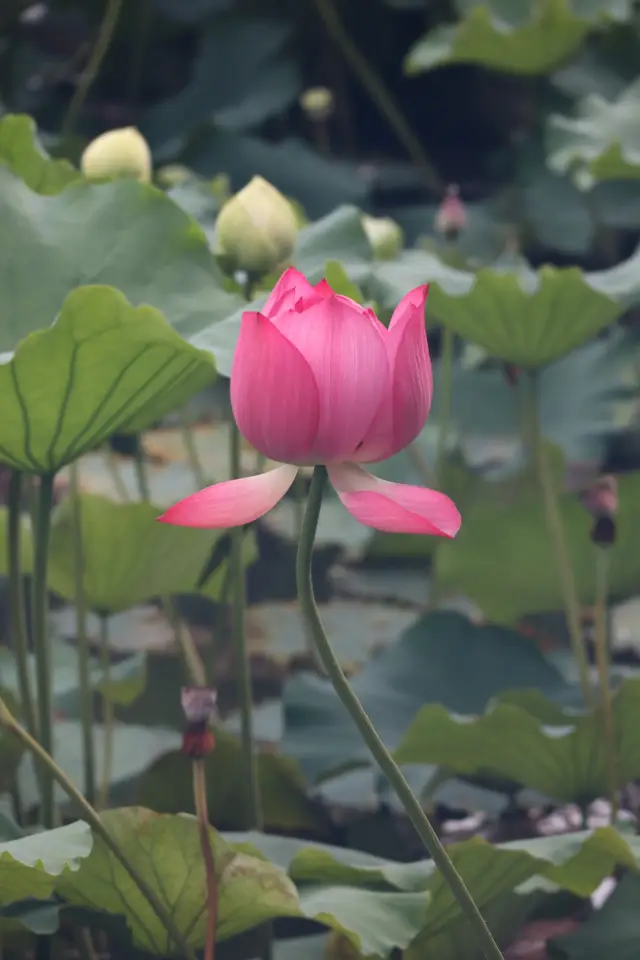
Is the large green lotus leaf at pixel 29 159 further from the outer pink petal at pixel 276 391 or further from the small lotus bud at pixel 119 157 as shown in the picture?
the outer pink petal at pixel 276 391

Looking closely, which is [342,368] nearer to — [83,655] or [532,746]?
[532,746]

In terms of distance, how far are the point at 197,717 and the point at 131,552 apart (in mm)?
453

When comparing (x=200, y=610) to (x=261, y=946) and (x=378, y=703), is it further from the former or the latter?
(x=261, y=946)

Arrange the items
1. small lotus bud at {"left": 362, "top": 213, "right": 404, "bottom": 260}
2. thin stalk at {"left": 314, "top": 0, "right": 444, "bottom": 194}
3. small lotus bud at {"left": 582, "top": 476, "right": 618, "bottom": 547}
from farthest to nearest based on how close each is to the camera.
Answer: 1. thin stalk at {"left": 314, "top": 0, "right": 444, "bottom": 194}
2. small lotus bud at {"left": 362, "top": 213, "right": 404, "bottom": 260}
3. small lotus bud at {"left": 582, "top": 476, "right": 618, "bottom": 547}

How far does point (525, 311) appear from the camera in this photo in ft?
3.28

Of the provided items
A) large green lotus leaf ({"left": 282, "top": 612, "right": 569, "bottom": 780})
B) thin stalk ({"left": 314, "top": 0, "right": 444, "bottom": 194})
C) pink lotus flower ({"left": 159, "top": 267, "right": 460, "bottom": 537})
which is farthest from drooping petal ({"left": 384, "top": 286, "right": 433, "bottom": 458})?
thin stalk ({"left": 314, "top": 0, "right": 444, "bottom": 194})

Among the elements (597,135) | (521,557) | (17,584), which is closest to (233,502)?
(17,584)

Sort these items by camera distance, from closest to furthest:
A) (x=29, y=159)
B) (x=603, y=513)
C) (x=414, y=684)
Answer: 1. (x=603, y=513)
2. (x=29, y=159)
3. (x=414, y=684)

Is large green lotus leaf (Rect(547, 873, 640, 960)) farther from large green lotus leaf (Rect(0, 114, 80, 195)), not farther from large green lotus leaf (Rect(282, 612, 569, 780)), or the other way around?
large green lotus leaf (Rect(0, 114, 80, 195))

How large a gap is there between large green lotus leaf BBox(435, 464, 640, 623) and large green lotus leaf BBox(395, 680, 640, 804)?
0.80 ft

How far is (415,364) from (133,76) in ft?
9.07

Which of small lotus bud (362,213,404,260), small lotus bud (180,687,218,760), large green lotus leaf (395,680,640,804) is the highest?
small lotus bud (362,213,404,260)

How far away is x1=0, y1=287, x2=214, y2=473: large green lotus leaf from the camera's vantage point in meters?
0.67

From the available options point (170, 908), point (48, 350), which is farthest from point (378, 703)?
point (48, 350)
